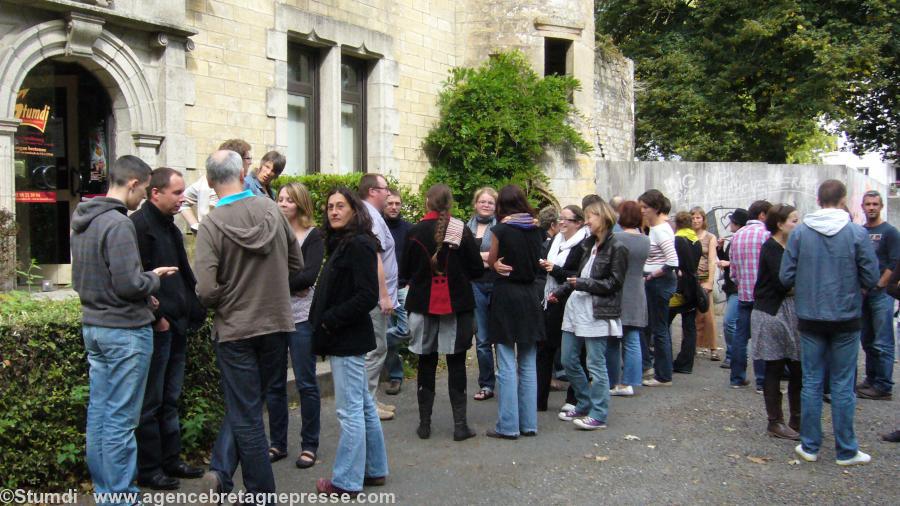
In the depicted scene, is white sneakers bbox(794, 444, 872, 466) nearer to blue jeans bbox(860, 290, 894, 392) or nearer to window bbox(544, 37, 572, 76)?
blue jeans bbox(860, 290, 894, 392)

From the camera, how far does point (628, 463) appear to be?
18.3ft

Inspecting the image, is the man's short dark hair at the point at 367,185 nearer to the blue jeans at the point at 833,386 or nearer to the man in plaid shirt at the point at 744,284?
the blue jeans at the point at 833,386

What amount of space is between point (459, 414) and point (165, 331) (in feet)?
7.53

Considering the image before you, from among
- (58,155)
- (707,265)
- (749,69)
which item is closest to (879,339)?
(707,265)

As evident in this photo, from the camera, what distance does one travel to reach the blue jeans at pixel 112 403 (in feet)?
14.1

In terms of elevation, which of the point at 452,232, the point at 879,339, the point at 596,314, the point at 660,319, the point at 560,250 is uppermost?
the point at 452,232

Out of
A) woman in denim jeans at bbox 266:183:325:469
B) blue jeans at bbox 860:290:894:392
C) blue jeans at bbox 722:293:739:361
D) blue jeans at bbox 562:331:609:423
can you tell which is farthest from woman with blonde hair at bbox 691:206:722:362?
woman in denim jeans at bbox 266:183:325:469

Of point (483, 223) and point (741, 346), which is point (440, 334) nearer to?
point (483, 223)

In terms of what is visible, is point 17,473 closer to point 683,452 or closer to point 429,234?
point 429,234

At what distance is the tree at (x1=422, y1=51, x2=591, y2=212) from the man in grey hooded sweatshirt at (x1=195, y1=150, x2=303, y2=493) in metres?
9.31

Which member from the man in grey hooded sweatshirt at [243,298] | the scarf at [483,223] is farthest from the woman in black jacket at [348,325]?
the scarf at [483,223]

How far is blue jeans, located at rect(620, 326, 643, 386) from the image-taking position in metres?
7.50

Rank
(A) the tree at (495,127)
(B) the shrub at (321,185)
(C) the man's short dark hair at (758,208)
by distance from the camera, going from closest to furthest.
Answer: (C) the man's short dark hair at (758,208)
(B) the shrub at (321,185)
(A) the tree at (495,127)

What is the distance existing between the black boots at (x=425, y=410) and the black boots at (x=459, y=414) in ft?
0.56
